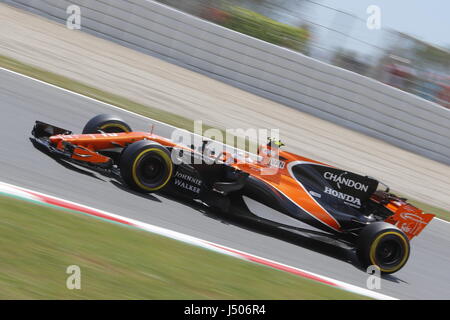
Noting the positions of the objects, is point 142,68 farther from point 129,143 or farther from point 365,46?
point 129,143

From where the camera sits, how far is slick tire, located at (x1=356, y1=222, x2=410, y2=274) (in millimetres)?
7309

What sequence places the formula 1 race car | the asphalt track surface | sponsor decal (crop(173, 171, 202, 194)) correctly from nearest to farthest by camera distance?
the asphalt track surface
the formula 1 race car
sponsor decal (crop(173, 171, 202, 194))

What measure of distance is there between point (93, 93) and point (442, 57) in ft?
30.4

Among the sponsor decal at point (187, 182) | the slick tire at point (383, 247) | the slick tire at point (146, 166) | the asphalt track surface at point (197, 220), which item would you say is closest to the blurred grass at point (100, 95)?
the asphalt track surface at point (197, 220)

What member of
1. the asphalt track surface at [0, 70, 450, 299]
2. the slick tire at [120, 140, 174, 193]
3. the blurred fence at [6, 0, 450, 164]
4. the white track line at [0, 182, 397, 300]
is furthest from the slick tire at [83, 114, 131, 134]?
the blurred fence at [6, 0, 450, 164]

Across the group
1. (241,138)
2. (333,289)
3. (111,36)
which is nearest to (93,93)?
(241,138)

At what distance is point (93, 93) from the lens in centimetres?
1183

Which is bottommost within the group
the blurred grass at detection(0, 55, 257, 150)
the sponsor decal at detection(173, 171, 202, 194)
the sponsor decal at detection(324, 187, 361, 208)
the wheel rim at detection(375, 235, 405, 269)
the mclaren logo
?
the wheel rim at detection(375, 235, 405, 269)

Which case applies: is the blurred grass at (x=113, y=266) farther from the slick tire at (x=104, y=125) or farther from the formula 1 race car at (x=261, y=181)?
the slick tire at (x=104, y=125)

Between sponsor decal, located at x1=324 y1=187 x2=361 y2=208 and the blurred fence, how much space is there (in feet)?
24.6

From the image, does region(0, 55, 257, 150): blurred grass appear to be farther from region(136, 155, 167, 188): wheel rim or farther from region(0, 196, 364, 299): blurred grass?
region(0, 196, 364, 299): blurred grass

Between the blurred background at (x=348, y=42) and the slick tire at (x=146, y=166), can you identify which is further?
A: the blurred background at (x=348, y=42)

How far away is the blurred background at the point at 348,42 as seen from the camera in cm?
1572

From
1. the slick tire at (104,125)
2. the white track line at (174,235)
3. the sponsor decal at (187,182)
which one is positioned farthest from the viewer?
the slick tire at (104,125)
